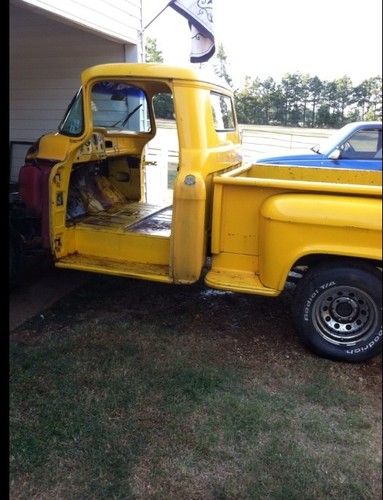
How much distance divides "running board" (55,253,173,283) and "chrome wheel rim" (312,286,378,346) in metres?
0.91

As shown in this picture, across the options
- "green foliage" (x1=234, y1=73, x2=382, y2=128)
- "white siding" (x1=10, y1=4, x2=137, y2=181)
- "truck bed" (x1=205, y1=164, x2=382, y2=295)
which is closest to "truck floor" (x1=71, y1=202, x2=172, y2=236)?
"white siding" (x1=10, y1=4, x2=137, y2=181)

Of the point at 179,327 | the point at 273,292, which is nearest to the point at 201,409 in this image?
the point at 273,292

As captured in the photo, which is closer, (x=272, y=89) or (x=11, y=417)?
(x=272, y=89)

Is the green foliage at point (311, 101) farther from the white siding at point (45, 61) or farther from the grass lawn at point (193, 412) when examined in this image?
the white siding at point (45, 61)

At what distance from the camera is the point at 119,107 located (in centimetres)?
280

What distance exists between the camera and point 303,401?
96 centimetres

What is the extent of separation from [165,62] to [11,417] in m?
1.43

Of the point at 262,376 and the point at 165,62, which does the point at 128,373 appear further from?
the point at 165,62

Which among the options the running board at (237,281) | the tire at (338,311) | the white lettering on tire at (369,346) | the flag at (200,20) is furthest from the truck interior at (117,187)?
the white lettering on tire at (369,346)

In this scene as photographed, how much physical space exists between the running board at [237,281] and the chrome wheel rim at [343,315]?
179 mm

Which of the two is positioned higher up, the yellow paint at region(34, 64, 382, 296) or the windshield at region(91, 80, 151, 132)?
the windshield at region(91, 80, 151, 132)

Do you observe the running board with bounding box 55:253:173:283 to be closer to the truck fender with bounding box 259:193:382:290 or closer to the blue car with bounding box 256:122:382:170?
the truck fender with bounding box 259:193:382:290

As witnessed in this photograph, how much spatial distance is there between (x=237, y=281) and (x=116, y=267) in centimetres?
82

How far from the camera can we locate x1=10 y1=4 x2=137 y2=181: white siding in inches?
141
